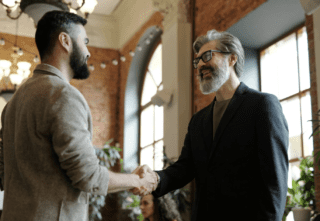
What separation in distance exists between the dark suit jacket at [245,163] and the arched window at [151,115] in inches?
270

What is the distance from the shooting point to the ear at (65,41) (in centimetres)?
189

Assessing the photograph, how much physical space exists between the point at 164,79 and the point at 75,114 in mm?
6045

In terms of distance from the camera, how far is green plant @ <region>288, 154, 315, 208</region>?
4.33m

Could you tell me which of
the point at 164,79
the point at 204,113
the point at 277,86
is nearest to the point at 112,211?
the point at 164,79

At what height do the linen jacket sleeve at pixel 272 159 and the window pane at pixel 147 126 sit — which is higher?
the window pane at pixel 147 126

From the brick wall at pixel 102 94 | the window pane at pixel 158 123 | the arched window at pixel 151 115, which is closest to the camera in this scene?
the window pane at pixel 158 123

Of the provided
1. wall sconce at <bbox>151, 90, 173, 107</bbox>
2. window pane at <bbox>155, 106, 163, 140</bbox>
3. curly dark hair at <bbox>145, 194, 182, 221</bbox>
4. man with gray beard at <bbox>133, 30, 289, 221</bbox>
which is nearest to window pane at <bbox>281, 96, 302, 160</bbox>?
curly dark hair at <bbox>145, 194, 182, 221</bbox>

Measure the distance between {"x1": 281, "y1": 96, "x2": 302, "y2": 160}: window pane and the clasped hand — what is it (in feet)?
11.1

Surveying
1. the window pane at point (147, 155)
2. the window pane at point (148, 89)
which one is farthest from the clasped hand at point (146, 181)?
the window pane at point (148, 89)

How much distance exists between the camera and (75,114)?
1.66 metres

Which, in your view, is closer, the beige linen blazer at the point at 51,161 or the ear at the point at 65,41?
the beige linen blazer at the point at 51,161

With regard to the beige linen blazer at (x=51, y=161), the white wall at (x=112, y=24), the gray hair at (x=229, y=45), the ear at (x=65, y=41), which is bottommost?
the beige linen blazer at (x=51, y=161)

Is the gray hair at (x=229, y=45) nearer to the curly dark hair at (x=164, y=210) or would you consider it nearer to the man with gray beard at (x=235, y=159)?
the man with gray beard at (x=235, y=159)

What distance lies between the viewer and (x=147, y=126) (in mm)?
10367
